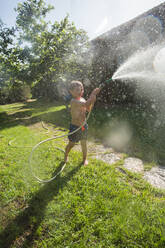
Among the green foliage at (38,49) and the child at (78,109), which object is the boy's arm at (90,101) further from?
the green foliage at (38,49)

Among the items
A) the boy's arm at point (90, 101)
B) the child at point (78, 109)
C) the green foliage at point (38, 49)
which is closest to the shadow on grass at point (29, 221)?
the child at point (78, 109)

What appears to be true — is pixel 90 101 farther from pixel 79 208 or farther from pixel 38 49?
pixel 38 49

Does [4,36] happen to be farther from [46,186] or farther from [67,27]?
[46,186]

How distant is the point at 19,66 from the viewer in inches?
287

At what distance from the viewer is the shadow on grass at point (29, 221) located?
5.06ft

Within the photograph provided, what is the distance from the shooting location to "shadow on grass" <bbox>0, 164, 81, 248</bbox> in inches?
60.7

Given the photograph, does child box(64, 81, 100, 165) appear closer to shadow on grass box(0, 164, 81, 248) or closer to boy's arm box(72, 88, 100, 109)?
boy's arm box(72, 88, 100, 109)

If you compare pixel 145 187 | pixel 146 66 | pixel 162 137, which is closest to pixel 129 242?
pixel 145 187

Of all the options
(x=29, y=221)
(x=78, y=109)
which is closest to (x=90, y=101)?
(x=78, y=109)

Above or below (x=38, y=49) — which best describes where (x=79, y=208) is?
below

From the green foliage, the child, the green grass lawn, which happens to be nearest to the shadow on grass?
the green grass lawn

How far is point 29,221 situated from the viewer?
173cm

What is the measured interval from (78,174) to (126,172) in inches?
34.7

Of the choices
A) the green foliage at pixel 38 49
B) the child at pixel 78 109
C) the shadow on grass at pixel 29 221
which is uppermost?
the green foliage at pixel 38 49
